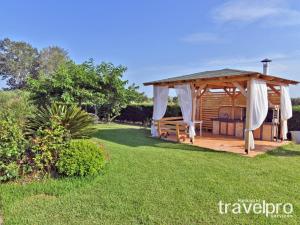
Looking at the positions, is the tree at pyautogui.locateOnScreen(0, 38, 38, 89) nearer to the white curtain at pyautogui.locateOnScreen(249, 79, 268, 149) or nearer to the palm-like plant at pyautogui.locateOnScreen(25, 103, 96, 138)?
the palm-like plant at pyautogui.locateOnScreen(25, 103, 96, 138)

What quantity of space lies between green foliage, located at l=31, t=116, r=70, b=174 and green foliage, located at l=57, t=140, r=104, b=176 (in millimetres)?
180

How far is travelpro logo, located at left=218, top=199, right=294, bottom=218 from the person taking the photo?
3659 mm

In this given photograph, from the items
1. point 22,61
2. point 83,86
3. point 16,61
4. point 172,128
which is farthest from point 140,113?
point 16,61

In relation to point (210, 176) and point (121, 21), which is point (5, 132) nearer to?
point (210, 176)

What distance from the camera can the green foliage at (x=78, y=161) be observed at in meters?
5.01

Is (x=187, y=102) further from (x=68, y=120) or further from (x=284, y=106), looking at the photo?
(x=68, y=120)

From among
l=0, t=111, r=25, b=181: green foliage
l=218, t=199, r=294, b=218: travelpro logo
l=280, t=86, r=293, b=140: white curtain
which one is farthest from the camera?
l=280, t=86, r=293, b=140: white curtain

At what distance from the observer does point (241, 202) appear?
400cm

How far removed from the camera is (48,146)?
5.08m

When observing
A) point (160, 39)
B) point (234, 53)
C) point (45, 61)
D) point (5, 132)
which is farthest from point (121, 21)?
point (45, 61)

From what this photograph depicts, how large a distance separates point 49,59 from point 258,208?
4170 centimetres

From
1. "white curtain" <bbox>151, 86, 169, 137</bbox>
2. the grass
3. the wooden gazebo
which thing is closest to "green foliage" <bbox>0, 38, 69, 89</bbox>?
"white curtain" <bbox>151, 86, 169, 137</bbox>

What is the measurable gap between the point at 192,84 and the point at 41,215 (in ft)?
25.6

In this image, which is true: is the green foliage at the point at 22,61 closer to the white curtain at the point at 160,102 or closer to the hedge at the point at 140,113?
the hedge at the point at 140,113
